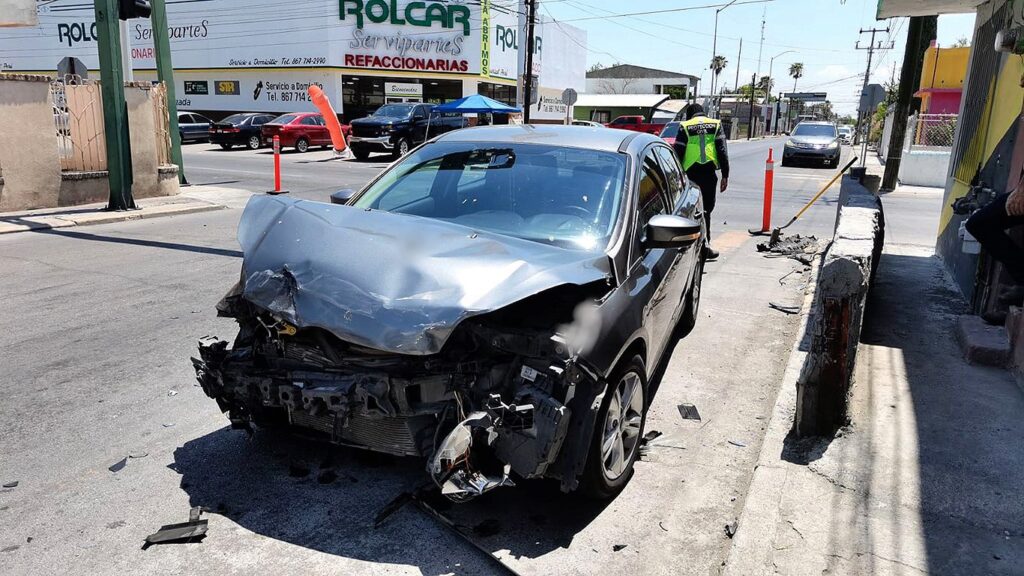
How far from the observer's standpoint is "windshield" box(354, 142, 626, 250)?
13.2ft

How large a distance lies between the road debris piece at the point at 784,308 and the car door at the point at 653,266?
101 inches

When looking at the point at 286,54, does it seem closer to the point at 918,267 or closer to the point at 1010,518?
the point at 918,267

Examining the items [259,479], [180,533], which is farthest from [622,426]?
[180,533]

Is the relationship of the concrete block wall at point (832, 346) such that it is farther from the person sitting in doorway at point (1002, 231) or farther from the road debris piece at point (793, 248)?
the road debris piece at point (793, 248)

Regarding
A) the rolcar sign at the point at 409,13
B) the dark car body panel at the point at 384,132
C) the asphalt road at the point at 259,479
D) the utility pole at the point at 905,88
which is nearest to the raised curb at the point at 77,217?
the asphalt road at the point at 259,479

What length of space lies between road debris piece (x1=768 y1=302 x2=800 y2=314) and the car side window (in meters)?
1.87

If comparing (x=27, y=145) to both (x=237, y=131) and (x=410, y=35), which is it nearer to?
(x=237, y=131)

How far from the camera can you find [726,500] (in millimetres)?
3613

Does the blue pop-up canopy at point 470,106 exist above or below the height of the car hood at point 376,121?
above

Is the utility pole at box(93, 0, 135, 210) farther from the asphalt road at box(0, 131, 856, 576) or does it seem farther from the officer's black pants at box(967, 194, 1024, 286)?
the officer's black pants at box(967, 194, 1024, 286)

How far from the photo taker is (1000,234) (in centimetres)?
505

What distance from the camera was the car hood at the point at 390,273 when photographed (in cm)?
301

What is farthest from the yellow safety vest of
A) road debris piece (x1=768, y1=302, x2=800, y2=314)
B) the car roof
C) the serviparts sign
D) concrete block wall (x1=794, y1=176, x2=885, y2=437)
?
the serviparts sign

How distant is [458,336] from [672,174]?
304 cm
